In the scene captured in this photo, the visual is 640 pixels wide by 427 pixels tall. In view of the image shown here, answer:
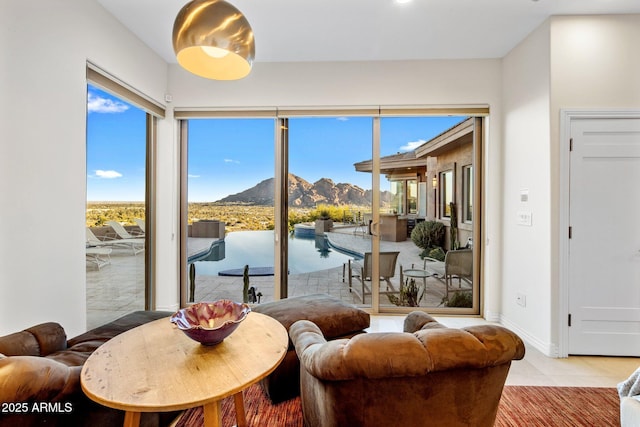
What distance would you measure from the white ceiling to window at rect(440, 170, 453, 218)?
1330mm

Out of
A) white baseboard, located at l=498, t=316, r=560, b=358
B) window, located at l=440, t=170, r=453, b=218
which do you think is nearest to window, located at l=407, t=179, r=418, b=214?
window, located at l=440, t=170, r=453, b=218

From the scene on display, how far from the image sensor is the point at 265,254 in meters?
3.67

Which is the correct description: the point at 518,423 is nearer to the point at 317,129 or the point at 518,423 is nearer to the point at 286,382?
the point at 286,382

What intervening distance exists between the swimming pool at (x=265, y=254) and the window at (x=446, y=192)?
1.28 meters

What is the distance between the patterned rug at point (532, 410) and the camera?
184 cm

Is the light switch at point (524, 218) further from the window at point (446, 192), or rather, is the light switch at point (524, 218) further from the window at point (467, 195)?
the window at point (446, 192)

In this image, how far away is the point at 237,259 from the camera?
3.74 meters

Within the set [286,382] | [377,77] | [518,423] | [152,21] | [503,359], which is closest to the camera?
[503,359]

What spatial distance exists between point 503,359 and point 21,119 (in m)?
2.92

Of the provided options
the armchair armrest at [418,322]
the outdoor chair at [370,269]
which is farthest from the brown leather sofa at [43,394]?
the outdoor chair at [370,269]

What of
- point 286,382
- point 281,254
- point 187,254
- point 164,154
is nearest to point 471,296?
point 281,254

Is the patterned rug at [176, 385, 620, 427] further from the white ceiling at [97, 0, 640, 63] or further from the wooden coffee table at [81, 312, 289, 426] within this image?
the white ceiling at [97, 0, 640, 63]

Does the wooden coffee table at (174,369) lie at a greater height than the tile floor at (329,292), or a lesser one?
greater

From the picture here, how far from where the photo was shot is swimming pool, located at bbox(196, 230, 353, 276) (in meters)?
3.69
